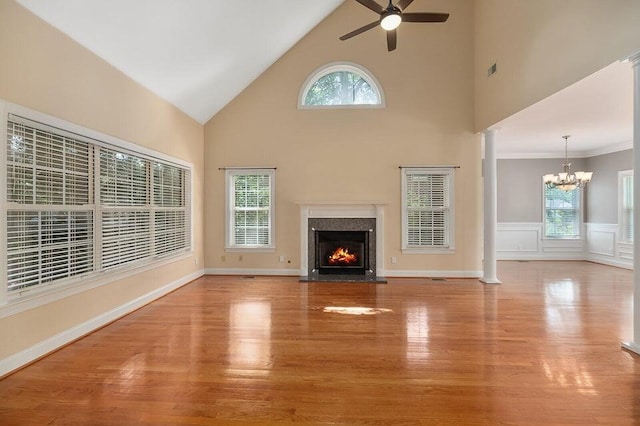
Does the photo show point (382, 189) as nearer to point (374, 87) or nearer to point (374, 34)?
point (374, 87)

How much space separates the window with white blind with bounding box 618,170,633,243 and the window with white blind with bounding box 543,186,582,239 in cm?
92

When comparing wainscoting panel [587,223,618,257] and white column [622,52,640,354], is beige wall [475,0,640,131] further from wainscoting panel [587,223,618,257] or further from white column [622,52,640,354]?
wainscoting panel [587,223,618,257]

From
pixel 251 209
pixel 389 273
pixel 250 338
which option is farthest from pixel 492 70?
pixel 250 338

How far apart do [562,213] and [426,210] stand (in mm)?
4539

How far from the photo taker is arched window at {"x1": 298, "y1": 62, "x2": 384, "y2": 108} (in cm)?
628

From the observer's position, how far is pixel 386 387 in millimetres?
2334

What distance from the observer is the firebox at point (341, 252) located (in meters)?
6.31

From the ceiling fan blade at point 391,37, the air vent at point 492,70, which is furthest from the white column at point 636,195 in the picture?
the air vent at point 492,70

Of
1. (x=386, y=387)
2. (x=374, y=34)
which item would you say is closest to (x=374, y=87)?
(x=374, y=34)

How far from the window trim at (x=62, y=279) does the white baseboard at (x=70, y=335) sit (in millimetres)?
353

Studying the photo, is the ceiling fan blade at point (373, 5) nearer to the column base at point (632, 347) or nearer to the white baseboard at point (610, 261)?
the column base at point (632, 347)

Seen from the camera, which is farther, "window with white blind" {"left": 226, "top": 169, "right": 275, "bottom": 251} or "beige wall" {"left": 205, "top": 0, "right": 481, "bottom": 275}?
"window with white blind" {"left": 226, "top": 169, "right": 275, "bottom": 251}

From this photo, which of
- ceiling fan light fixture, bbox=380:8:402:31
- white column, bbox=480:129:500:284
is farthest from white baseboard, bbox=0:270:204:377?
white column, bbox=480:129:500:284

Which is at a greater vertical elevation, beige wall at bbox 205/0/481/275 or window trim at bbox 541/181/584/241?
beige wall at bbox 205/0/481/275
